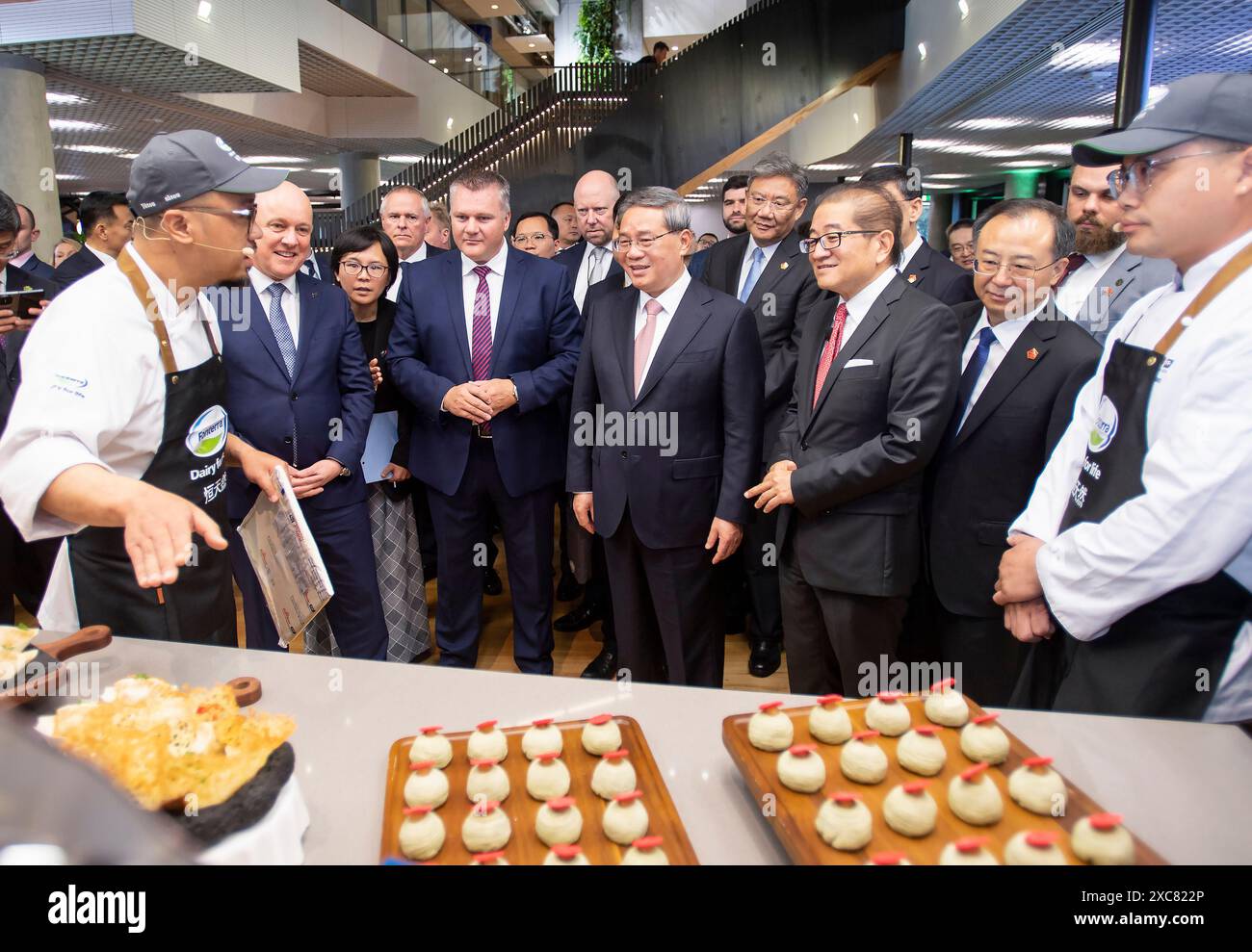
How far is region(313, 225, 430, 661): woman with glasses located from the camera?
335 centimetres

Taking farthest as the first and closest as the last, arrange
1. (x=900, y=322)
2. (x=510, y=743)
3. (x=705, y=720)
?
(x=900, y=322)
(x=705, y=720)
(x=510, y=743)

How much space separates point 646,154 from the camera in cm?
803

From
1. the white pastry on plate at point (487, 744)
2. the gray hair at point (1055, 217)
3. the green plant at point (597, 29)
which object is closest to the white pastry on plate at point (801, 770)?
the white pastry on plate at point (487, 744)

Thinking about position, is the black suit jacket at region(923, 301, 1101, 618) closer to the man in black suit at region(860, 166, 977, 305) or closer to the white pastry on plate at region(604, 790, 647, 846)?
the man in black suit at region(860, 166, 977, 305)

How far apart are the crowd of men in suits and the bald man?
520 millimetres

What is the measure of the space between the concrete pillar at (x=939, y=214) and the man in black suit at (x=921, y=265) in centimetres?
1773

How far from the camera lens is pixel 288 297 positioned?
2.82 m

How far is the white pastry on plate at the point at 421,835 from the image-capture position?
96cm

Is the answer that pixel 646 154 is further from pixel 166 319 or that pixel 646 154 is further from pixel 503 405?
pixel 166 319

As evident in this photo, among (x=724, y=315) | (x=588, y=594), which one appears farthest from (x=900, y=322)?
(x=588, y=594)

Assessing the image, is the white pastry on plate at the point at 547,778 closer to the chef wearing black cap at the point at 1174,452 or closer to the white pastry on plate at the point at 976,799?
the white pastry on plate at the point at 976,799

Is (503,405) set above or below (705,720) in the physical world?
above
